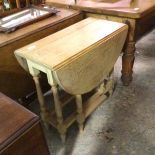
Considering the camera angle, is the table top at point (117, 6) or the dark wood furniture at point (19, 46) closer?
the dark wood furniture at point (19, 46)

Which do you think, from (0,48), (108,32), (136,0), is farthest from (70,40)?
(136,0)

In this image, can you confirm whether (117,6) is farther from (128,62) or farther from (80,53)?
(80,53)

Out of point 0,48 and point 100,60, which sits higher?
point 0,48

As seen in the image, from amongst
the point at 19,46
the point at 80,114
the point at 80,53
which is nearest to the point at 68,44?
the point at 80,53

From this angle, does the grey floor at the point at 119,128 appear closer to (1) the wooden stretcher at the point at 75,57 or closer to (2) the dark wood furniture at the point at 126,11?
(1) the wooden stretcher at the point at 75,57

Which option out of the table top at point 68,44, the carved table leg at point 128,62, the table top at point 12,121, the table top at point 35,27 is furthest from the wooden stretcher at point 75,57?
the table top at point 12,121

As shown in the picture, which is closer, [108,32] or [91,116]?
[108,32]

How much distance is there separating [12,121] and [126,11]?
118 centimetres

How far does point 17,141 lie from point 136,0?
149 centimetres

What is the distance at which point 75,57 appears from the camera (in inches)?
47.5

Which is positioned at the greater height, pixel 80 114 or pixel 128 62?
pixel 128 62

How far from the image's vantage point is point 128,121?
166 cm

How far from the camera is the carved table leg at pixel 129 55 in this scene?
165 centimetres

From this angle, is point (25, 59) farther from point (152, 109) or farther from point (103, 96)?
point (152, 109)
